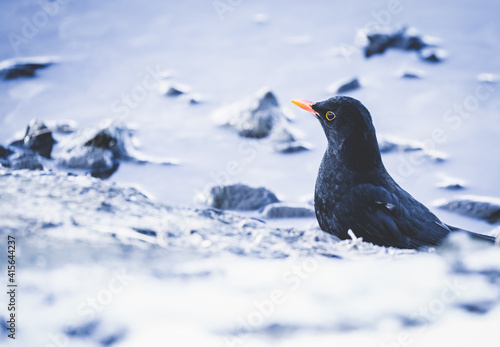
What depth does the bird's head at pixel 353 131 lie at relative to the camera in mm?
3172

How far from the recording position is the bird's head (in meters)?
3.17

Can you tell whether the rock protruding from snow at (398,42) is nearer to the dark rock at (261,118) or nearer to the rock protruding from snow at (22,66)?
the dark rock at (261,118)

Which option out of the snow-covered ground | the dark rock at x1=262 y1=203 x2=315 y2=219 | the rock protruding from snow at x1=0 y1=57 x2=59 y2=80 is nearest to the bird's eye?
the snow-covered ground

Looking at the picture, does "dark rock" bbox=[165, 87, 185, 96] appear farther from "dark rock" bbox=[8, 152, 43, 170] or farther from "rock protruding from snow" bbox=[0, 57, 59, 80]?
"dark rock" bbox=[8, 152, 43, 170]

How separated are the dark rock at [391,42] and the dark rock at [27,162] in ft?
13.2

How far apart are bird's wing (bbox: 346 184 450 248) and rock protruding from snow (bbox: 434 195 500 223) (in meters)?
0.96

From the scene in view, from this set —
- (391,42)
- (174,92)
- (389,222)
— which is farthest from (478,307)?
(391,42)

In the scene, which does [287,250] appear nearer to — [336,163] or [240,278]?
[240,278]

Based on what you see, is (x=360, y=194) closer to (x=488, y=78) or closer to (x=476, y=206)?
Result: (x=476, y=206)

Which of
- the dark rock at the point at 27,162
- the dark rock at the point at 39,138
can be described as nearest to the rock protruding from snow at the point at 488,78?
the dark rock at the point at 39,138

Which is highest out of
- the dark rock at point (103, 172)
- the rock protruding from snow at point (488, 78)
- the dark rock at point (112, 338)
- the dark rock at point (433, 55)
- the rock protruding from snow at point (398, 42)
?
the rock protruding from snow at point (398, 42)

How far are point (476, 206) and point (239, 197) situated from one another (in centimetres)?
170

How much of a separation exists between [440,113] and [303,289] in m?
3.56

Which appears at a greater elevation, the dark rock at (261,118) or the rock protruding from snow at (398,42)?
the rock protruding from snow at (398,42)
